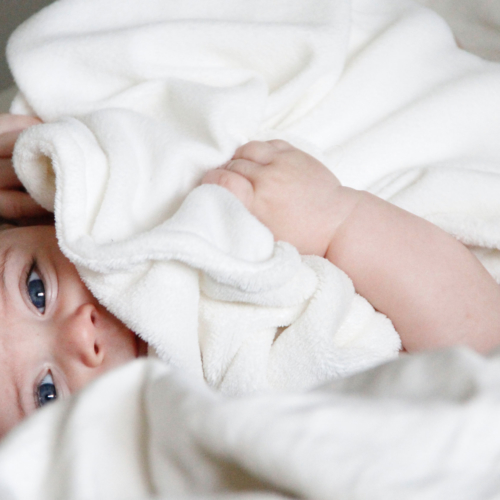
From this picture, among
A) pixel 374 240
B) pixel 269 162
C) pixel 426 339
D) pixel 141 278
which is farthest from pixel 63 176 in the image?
pixel 426 339

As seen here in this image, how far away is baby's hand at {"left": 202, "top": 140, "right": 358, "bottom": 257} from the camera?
685 millimetres

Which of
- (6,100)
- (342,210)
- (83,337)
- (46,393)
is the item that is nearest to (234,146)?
(342,210)

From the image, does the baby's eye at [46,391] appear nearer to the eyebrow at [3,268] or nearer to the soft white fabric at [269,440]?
the eyebrow at [3,268]

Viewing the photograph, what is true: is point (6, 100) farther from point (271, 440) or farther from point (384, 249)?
point (271, 440)

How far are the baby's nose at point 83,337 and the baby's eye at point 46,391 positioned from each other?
0.07 metres

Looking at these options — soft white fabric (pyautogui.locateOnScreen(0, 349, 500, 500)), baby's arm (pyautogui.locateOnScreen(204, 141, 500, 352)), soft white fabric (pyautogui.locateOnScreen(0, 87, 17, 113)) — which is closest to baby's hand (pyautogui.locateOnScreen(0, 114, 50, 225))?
soft white fabric (pyautogui.locateOnScreen(0, 87, 17, 113))

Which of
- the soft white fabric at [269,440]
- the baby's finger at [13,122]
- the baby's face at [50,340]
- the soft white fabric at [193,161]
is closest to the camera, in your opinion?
the soft white fabric at [269,440]

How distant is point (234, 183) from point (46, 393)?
390 mm

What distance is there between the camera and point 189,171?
2.41 ft

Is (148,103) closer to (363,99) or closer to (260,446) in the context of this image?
(363,99)

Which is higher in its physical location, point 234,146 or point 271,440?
point 271,440

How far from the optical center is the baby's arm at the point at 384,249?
0.67 m

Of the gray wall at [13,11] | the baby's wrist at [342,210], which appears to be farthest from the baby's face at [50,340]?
the gray wall at [13,11]

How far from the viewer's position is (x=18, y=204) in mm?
911
